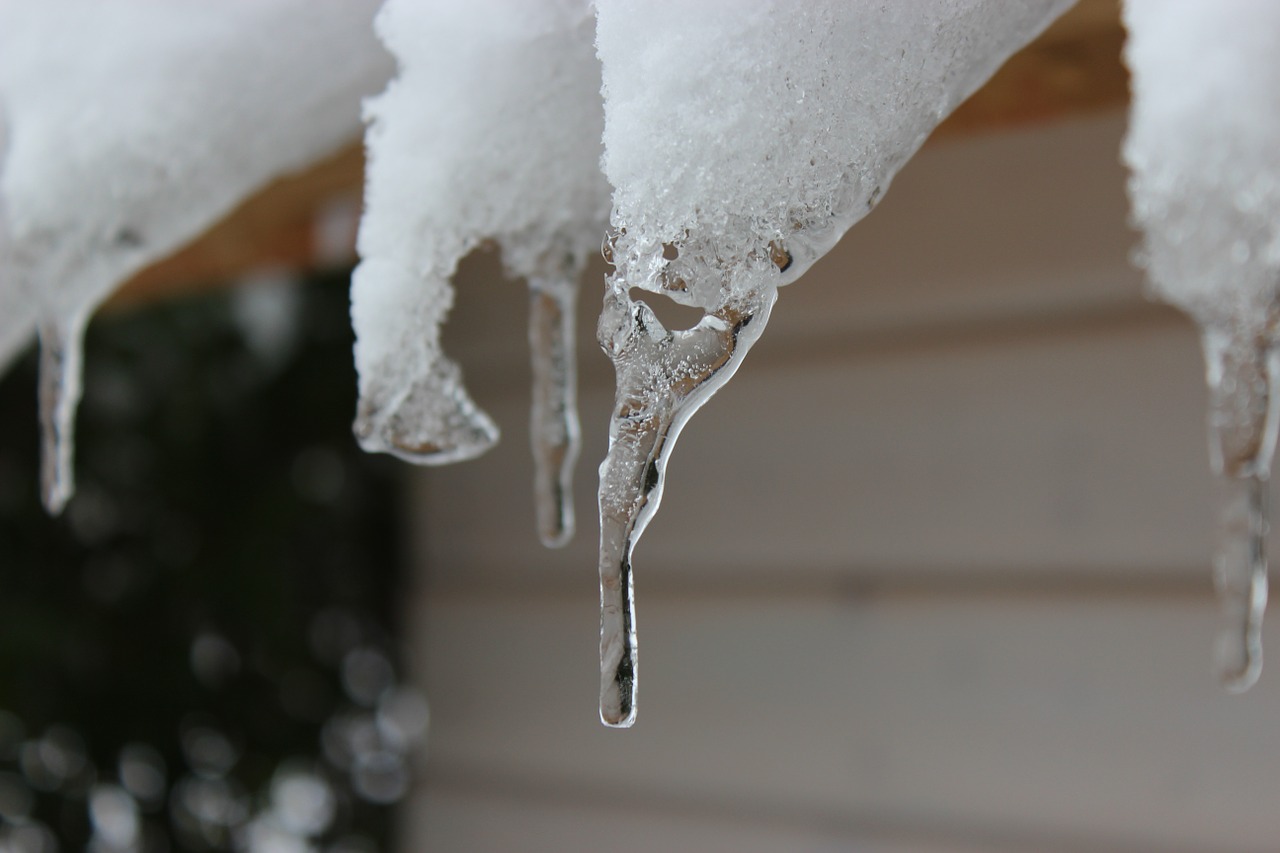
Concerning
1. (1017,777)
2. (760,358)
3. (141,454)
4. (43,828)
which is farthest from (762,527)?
(43,828)

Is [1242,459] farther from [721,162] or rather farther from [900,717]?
[900,717]

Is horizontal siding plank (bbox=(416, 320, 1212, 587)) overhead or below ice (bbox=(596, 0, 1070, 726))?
below

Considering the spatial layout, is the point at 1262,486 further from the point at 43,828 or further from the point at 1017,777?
the point at 43,828

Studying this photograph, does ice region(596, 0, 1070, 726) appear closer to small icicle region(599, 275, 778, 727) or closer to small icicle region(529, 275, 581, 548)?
small icicle region(599, 275, 778, 727)

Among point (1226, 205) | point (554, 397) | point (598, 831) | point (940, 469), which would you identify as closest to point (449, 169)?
point (554, 397)

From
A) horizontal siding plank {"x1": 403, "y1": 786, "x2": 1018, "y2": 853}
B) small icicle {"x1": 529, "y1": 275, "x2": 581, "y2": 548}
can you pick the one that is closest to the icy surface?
small icicle {"x1": 529, "y1": 275, "x2": 581, "y2": 548}

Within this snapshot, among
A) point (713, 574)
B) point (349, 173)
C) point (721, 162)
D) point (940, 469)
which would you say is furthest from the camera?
point (713, 574)
